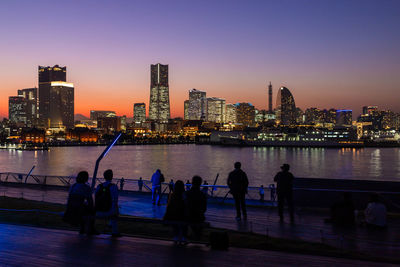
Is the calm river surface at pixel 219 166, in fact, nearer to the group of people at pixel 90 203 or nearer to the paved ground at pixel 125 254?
the group of people at pixel 90 203

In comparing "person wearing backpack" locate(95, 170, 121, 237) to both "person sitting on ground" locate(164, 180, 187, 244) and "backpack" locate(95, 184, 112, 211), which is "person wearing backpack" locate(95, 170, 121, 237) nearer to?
"backpack" locate(95, 184, 112, 211)

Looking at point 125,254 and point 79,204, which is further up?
point 79,204

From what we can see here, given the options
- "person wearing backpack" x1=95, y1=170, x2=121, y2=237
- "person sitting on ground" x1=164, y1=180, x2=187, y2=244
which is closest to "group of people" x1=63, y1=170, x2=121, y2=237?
"person wearing backpack" x1=95, y1=170, x2=121, y2=237

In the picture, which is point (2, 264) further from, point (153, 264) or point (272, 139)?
point (272, 139)

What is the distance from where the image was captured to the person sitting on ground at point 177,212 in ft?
24.0

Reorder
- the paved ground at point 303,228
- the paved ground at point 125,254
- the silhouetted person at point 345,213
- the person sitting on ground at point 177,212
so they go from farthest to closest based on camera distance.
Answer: the silhouetted person at point 345,213
the paved ground at point 303,228
the person sitting on ground at point 177,212
the paved ground at point 125,254

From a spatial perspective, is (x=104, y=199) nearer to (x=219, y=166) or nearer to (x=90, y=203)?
(x=90, y=203)

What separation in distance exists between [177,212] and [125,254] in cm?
131

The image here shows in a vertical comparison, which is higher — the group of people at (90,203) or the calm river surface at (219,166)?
the group of people at (90,203)

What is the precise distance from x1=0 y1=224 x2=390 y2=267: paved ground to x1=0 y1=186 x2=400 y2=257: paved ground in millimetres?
1665

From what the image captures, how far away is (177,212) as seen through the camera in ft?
24.3

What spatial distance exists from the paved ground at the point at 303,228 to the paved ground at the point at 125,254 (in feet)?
5.46

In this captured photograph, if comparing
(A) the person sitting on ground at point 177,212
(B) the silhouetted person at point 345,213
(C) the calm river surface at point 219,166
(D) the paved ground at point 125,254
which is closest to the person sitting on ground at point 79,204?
(D) the paved ground at point 125,254

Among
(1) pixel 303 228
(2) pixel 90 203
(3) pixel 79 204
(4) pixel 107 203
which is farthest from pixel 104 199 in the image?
(1) pixel 303 228
